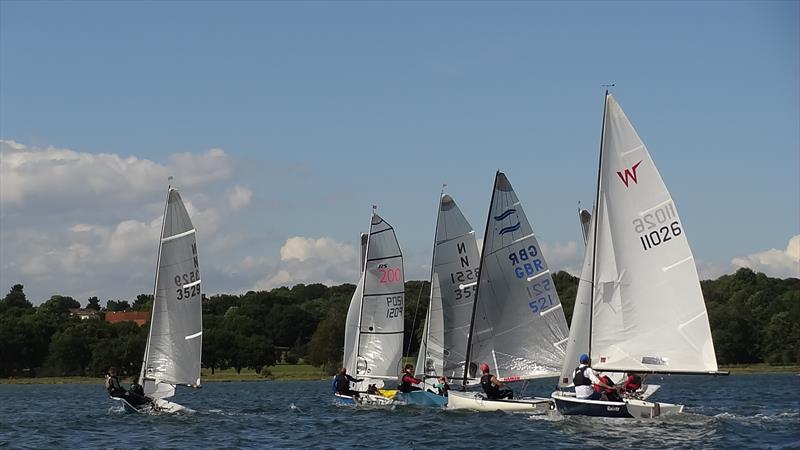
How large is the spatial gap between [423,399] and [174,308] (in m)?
8.85

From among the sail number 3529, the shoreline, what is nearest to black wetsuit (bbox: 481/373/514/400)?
the sail number 3529

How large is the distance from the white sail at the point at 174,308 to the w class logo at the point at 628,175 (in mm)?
16105

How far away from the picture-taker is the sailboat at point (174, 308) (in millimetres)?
40000


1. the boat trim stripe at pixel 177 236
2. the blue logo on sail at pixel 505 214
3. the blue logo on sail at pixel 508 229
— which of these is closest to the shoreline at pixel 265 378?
the blue logo on sail at pixel 508 229

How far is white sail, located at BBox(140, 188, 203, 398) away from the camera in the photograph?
131 ft

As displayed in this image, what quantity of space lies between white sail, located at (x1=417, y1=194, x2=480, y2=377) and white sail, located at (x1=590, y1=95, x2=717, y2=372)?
1265 cm

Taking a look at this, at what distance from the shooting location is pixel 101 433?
113ft

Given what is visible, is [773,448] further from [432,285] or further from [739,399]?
[739,399]

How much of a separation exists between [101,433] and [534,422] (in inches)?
475

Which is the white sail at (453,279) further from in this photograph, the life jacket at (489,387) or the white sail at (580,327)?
the white sail at (580,327)

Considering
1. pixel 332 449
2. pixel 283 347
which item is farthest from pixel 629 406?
pixel 283 347

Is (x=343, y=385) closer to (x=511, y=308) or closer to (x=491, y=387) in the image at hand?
(x=511, y=308)

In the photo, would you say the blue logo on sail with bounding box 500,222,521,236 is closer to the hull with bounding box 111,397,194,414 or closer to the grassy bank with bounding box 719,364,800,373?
the hull with bounding box 111,397,194,414

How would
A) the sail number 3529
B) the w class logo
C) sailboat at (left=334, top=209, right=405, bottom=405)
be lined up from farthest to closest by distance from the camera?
1. sailboat at (left=334, top=209, right=405, bottom=405)
2. the sail number 3529
3. the w class logo
